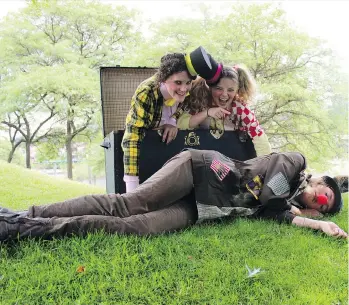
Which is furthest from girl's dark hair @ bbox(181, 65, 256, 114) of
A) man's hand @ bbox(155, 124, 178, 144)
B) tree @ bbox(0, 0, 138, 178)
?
tree @ bbox(0, 0, 138, 178)

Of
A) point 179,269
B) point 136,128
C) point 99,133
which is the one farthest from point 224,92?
point 99,133

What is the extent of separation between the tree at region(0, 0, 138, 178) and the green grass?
697 cm

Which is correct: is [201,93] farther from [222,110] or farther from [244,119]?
[244,119]

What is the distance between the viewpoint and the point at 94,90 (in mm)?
8023

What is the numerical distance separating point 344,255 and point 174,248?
2.22 ft

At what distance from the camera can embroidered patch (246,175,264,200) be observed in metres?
1.77

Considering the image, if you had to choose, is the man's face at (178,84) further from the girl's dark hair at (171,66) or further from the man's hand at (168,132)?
the man's hand at (168,132)

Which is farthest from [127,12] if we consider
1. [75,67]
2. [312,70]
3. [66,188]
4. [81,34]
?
[66,188]

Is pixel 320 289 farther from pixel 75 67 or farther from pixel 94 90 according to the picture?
pixel 75 67

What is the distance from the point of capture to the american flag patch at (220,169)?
5.45 feet

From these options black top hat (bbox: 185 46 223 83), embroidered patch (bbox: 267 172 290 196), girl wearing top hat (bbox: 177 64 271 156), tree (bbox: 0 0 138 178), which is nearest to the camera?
embroidered patch (bbox: 267 172 290 196)

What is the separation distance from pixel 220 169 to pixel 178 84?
599 millimetres

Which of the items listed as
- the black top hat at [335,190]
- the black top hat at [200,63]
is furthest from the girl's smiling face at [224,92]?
the black top hat at [335,190]

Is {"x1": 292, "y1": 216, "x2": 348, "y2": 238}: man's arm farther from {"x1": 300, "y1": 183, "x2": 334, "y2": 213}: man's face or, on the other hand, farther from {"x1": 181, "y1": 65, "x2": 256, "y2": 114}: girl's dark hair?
{"x1": 181, "y1": 65, "x2": 256, "y2": 114}: girl's dark hair
